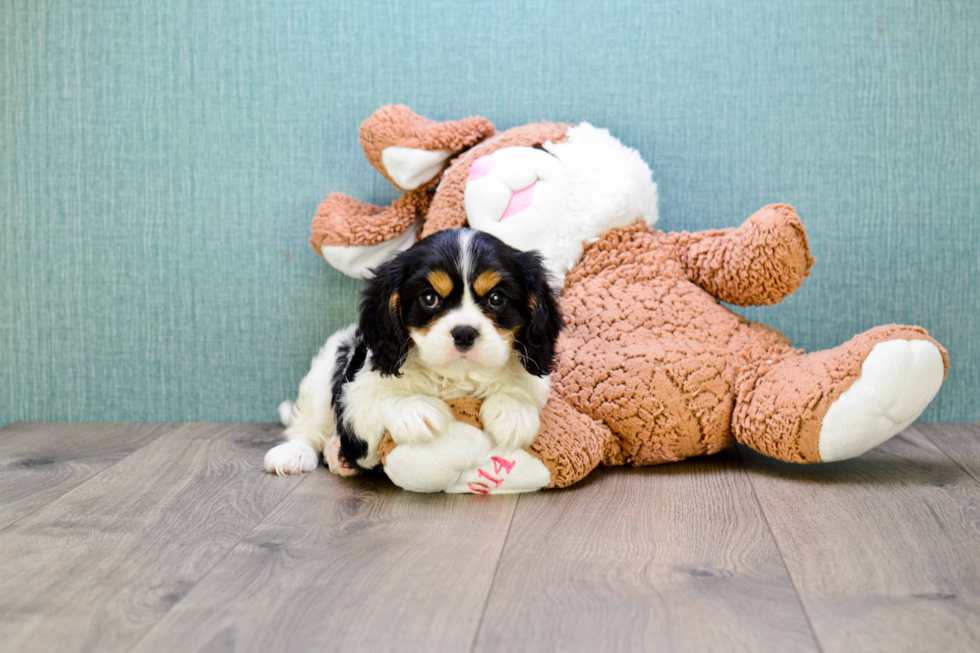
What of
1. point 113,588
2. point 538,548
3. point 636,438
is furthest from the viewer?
point 636,438

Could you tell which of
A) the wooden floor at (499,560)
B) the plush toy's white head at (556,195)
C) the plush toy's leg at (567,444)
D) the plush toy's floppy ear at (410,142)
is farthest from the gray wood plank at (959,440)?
the plush toy's floppy ear at (410,142)

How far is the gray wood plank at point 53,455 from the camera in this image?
1.68m

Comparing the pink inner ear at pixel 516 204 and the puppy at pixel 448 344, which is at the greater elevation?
the pink inner ear at pixel 516 204

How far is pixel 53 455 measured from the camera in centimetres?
205

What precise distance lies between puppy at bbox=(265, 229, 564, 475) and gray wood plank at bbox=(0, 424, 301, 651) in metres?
0.30

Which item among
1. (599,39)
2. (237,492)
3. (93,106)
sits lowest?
(237,492)

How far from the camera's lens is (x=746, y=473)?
5.93 feet

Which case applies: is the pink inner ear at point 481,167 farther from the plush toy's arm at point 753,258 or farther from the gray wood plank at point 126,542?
the gray wood plank at point 126,542

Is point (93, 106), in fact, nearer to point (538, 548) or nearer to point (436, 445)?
point (436, 445)

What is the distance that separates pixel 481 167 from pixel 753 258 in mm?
687

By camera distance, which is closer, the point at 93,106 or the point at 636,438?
the point at 636,438

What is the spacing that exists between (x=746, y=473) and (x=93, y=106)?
2109mm

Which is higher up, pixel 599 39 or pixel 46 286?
pixel 599 39

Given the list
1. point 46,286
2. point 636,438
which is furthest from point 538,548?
point 46,286
